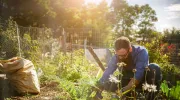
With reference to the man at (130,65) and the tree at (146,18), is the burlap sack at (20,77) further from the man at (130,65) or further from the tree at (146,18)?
the tree at (146,18)

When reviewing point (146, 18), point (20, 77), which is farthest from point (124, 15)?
point (20, 77)

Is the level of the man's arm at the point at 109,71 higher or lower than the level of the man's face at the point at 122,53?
lower

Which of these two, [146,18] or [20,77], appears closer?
[20,77]

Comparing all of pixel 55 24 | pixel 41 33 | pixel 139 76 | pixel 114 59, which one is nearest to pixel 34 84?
pixel 114 59

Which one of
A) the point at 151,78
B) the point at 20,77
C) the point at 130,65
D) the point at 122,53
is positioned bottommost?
the point at 20,77

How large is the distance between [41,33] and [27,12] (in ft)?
42.9

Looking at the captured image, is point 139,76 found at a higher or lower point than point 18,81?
higher

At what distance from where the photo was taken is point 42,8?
70.8 feet

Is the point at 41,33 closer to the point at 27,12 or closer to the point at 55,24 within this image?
the point at 27,12

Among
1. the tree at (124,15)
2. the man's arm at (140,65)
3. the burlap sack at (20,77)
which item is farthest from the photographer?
the tree at (124,15)

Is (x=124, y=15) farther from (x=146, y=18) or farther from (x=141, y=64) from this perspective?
(x=141, y=64)

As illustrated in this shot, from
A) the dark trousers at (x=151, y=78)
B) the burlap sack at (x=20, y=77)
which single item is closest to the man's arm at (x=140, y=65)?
the dark trousers at (x=151, y=78)

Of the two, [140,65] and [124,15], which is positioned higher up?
[124,15]

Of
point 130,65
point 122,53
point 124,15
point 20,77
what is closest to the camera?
point 122,53
